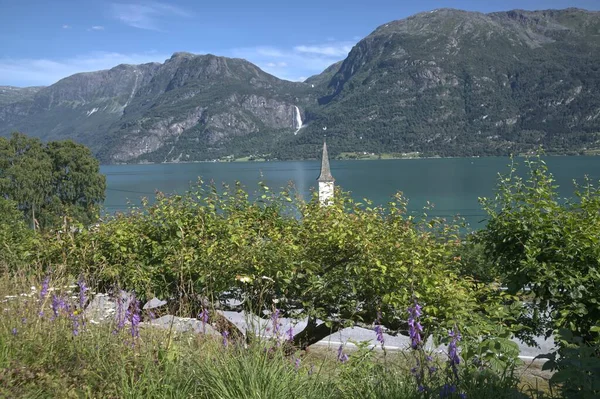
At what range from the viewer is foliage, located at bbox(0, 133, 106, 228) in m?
41.7

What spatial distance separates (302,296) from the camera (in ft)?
21.8

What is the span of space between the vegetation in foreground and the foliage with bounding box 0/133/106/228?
3701 cm

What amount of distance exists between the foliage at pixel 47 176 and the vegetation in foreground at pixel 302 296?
37.0 metres

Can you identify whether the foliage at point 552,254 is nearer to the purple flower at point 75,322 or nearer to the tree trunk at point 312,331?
the tree trunk at point 312,331

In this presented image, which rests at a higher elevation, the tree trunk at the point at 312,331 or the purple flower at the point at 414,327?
the purple flower at the point at 414,327

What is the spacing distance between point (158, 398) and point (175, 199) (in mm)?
5158

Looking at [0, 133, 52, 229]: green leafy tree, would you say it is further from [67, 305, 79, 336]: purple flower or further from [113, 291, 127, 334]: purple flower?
[113, 291, 127, 334]: purple flower

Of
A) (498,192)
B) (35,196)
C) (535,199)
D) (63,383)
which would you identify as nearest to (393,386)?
(63,383)

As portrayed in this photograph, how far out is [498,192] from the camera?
7.74 m

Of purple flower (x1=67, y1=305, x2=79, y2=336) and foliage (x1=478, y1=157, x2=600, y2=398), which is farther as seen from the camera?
foliage (x1=478, y1=157, x2=600, y2=398)

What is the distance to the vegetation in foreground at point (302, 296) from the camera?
321 centimetres

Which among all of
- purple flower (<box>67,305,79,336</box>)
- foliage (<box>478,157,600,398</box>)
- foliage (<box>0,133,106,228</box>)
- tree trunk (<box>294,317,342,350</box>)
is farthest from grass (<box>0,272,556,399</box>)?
foliage (<box>0,133,106,228</box>)

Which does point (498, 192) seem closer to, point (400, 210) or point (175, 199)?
point (400, 210)

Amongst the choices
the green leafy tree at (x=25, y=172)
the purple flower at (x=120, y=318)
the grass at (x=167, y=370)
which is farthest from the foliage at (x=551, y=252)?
the green leafy tree at (x=25, y=172)
